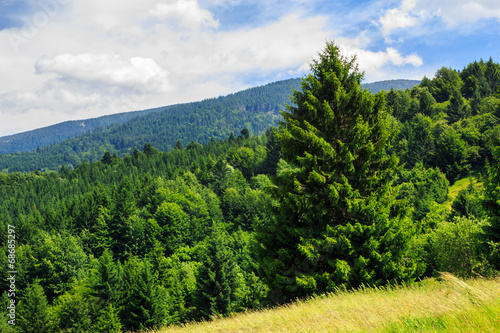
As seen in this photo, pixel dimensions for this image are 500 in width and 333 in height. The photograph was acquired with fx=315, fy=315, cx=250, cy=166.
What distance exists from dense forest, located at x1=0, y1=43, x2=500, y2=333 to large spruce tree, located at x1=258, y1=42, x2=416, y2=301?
6 centimetres

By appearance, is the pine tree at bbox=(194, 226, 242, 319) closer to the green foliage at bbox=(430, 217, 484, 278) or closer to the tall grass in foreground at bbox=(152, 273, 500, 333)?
the green foliage at bbox=(430, 217, 484, 278)

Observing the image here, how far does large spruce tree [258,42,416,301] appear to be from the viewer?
1245 cm

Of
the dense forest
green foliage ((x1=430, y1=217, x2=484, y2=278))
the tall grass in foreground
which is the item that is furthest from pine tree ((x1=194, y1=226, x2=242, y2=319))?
the tall grass in foreground

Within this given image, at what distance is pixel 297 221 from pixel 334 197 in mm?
2397

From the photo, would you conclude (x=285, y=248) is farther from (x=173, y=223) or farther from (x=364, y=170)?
(x=173, y=223)

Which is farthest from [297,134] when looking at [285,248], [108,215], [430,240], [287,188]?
[108,215]

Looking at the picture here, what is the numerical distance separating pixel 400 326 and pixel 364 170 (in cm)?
843

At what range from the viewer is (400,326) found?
5809mm

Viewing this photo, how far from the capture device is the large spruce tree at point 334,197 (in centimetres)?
1245

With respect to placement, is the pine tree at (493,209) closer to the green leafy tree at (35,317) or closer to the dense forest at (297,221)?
the dense forest at (297,221)

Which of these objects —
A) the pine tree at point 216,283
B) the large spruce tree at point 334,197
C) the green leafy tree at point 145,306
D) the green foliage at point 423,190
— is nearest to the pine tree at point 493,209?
the large spruce tree at point 334,197

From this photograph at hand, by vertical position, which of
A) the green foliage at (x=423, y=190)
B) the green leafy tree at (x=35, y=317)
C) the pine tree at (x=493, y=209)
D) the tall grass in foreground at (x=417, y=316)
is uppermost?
the tall grass in foreground at (x=417, y=316)

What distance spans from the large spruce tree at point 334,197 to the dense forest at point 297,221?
0.20 ft

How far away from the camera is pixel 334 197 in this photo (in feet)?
41.6
